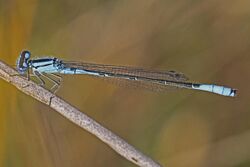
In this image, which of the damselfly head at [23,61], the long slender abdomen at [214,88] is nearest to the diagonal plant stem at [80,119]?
the damselfly head at [23,61]

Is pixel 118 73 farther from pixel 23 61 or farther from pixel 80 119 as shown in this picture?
pixel 80 119

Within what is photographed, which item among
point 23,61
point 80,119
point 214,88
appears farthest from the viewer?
point 214,88

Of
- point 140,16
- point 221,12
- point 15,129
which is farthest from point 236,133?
point 15,129

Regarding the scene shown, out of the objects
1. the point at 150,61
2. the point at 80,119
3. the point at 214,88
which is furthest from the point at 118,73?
the point at 80,119

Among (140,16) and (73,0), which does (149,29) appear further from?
(73,0)

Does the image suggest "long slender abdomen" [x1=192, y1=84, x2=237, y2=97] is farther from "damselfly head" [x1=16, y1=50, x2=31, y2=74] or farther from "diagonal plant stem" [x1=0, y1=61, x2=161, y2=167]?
"diagonal plant stem" [x1=0, y1=61, x2=161, y2=167]

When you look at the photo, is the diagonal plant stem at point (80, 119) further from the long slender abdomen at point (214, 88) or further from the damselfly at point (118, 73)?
the long slender abdomen at point (214, 88)
